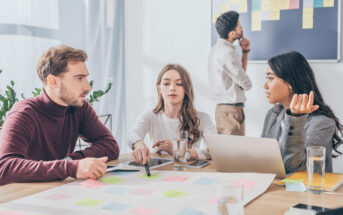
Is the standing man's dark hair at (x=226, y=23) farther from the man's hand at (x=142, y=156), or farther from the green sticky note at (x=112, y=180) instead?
the green sticky note at (x=112, y=180)

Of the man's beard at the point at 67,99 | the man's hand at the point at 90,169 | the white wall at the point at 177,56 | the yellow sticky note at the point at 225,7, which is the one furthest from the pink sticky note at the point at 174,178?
the yellow sticky note at the point at 225,7

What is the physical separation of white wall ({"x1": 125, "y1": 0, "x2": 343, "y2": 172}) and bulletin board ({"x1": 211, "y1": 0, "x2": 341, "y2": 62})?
0.13 metres

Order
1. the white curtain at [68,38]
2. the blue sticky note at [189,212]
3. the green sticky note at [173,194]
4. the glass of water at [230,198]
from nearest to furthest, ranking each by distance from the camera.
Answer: the glass of water at [230,198]
the blue sticky note at [189,212]
the green sticky note at [173,194]
the white curtain at [68,38]

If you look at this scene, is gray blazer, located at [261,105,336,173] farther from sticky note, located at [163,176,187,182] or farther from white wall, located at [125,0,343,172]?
white wall, located at [125,0,343,172]

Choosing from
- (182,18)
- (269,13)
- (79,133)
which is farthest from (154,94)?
(79,133)

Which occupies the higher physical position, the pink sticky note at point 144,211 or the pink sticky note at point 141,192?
the pink sticky note at point 144,211

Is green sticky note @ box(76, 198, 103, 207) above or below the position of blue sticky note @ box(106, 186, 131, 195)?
above

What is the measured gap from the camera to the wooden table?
1008 mm

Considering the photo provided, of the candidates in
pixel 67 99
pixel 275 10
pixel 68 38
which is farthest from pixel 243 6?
pixel 67 99

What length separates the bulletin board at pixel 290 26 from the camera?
3.14 m

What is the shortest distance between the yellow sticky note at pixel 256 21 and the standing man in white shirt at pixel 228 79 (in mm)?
302

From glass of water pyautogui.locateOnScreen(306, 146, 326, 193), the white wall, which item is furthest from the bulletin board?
glass of water pyautogui.locateOnScreen(306, 146, 326, 193)

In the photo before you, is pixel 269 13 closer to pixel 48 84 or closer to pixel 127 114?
pixel 127 114

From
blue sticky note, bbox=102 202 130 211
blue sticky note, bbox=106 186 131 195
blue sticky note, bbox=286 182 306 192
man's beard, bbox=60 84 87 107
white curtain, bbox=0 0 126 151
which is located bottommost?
blue sticky note, bbox=106 186 131 195
